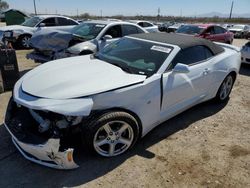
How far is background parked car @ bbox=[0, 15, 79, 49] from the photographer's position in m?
10.6

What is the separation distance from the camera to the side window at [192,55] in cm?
364

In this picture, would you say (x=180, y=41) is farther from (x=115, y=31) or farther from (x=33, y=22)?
(x=33, y=22)

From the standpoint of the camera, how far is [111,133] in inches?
117

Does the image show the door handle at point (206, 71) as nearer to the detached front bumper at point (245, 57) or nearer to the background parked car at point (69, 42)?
the background parked car at point (69, 42)

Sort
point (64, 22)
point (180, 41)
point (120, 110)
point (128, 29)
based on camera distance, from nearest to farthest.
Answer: point (120, 110), point (180, 41), point (128, 29), point (64, 22)

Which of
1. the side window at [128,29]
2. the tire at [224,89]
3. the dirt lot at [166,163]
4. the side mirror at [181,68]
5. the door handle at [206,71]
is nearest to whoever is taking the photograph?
the dirt lot at [166,163]

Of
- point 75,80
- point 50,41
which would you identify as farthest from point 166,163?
point 50,41

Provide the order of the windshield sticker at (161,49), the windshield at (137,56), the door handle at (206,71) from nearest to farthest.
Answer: the windshield at (137,56) → the windshield sticker at (161,49) → the door handle at (206,71)

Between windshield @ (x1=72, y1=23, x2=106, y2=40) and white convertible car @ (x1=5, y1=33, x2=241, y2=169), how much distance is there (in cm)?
320

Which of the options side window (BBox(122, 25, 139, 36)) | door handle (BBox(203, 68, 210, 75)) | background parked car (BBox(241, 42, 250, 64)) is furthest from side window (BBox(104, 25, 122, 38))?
background parked car (BBox(241, 42, 250, 64))

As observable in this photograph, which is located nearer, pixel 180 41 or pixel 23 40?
pixel 180 41

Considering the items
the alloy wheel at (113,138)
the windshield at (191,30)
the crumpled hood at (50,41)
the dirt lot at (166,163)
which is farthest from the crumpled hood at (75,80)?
the windshield at (191,30)

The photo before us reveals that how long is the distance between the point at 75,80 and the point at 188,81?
1.75 meters

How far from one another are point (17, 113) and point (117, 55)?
5.77 feet
